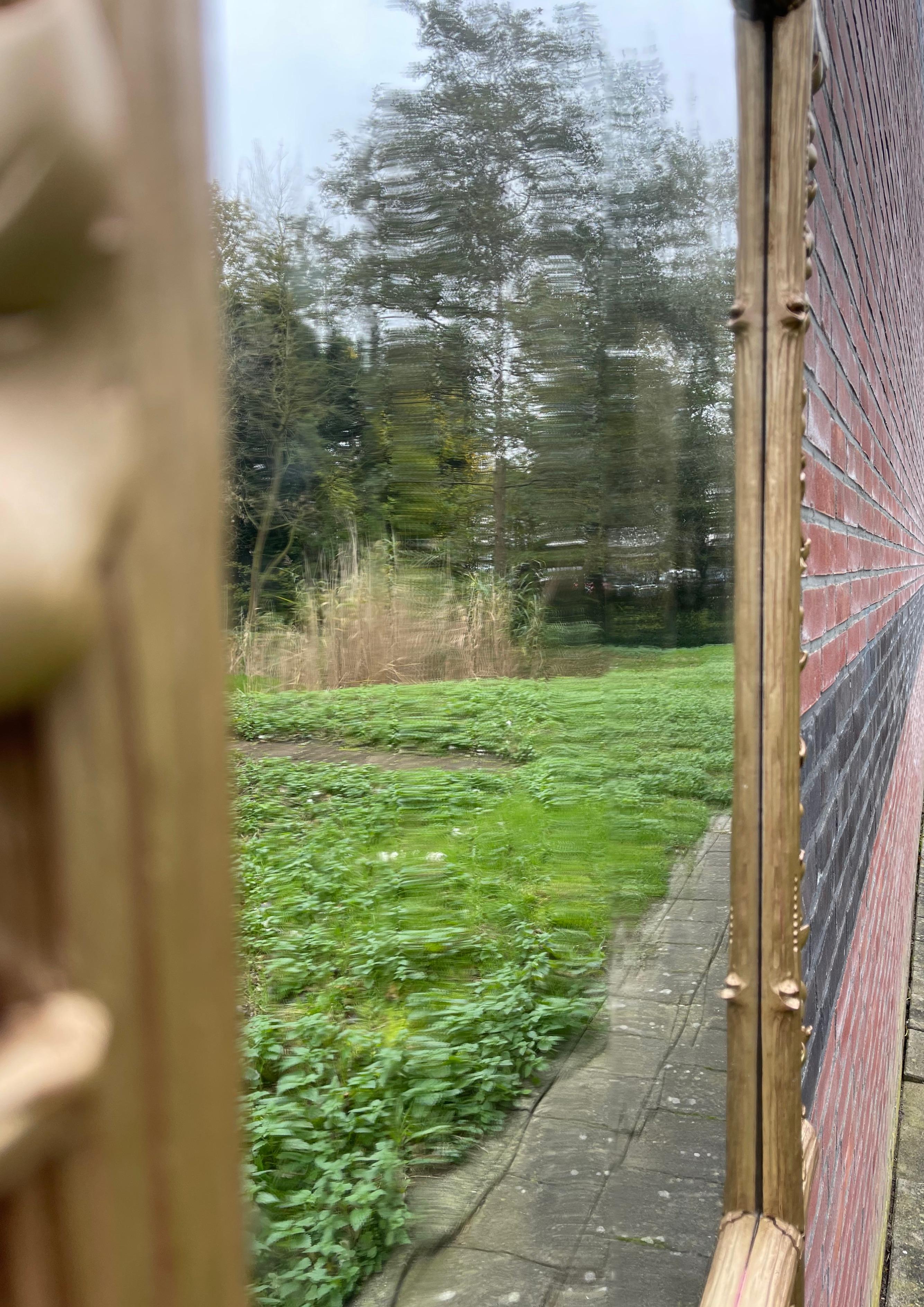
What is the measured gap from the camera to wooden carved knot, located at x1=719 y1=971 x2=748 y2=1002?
1015 millimetres

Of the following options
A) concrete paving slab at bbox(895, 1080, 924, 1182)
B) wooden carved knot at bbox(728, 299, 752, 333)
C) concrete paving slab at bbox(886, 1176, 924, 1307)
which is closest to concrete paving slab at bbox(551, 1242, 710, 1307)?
wooden carved knot at bbox(728, 299, 752, 333)

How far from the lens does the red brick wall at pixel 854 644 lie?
4.60ft

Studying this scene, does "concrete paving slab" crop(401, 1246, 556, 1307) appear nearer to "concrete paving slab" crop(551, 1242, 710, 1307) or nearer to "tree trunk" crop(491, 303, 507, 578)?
"concrete paving slab" crop(551, 1242, 710, 1307)

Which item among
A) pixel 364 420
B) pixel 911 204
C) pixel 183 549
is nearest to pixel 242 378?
pixel 364 420

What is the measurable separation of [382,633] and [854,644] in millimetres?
1637

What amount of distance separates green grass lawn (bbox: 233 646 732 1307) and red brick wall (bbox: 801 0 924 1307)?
628mm

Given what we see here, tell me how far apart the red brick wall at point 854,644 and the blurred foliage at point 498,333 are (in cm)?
37

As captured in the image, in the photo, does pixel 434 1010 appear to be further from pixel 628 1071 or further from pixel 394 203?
pixel 394 203

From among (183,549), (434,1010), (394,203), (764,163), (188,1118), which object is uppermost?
(764,163)

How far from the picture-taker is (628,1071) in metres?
0.89

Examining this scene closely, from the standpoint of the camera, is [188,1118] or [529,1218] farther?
[529,1218]

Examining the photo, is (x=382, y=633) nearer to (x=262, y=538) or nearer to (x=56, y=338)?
(x=262, y=538)

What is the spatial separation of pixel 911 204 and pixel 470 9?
4.52 meters

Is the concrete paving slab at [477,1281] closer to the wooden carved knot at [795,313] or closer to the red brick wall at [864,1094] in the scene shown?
the red brick wall at [864,1094]
